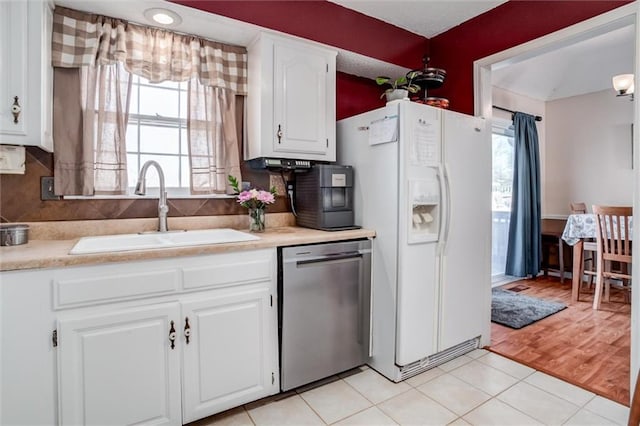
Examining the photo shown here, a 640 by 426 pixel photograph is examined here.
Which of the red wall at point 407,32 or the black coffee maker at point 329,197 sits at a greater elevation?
the red wall at point 407,32

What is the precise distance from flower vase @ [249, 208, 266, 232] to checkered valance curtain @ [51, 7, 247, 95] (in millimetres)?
843

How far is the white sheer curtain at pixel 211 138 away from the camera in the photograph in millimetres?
2266

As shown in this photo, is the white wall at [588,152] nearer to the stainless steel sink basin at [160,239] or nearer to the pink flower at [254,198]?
the pink flower at [254,198]

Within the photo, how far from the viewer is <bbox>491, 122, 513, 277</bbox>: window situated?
4516 mm

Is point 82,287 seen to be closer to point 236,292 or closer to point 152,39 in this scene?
point 236,292

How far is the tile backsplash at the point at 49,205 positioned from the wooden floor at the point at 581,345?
250cm

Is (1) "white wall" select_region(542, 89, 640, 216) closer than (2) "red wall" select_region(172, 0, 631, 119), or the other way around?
A: (2) "red wall" select_region(172, 0, 631, 119)

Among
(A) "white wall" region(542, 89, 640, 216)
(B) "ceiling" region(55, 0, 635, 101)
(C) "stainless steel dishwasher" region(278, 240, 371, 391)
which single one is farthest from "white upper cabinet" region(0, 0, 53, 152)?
(A) "white wall" region(542, 89, 640, 216)

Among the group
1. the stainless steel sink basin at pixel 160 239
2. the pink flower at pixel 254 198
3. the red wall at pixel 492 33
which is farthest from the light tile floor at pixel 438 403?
the red wall at pixel 492 33

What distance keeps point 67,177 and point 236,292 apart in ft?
3.82

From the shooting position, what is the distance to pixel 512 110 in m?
4.58

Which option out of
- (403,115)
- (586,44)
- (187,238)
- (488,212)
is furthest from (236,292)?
(586,44)

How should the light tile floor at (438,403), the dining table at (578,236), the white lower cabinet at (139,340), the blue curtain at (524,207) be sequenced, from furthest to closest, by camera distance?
the blue curtain at (524,207), the dining table at (578,236), the light tile floor at (438,403), the white lower cabinet at (139,340)

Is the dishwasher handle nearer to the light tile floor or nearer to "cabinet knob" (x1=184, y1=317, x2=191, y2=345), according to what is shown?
"cabinet knob" (x1=184, y1=317, x2=191, y2=345)
